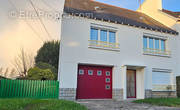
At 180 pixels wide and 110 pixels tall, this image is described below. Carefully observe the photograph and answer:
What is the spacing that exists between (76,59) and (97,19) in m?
3.24

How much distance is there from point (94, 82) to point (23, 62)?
39.2 ft

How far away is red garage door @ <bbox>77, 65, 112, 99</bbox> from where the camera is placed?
8.31 meters

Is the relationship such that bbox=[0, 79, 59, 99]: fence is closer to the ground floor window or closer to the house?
the house

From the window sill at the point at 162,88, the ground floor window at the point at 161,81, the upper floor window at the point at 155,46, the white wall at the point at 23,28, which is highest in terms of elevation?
the white wall at the point at 23,28

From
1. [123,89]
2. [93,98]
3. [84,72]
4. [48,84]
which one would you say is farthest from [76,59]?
[123,89]

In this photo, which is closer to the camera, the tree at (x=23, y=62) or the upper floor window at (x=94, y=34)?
the upper floor window at (x=94, y=34)

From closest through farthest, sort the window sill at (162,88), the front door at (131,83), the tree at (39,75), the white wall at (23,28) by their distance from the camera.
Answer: the tree at (39,75) < the front door at (131,83) < the window sill at (162,88) < the white wall at (23,28)

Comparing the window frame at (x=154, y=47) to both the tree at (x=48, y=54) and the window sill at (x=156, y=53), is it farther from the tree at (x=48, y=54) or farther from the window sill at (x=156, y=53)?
the tree at (x=48, y=54)

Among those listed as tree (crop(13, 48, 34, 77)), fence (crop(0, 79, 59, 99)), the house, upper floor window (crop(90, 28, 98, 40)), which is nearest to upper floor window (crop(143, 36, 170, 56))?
the house

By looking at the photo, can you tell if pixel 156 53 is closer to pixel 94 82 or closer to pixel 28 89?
pixel 94 82

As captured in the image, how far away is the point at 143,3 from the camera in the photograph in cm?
1513

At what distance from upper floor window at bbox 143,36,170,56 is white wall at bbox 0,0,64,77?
7.08 m

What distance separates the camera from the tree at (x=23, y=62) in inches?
630

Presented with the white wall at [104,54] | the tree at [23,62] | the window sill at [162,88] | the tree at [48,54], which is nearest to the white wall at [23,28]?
the tree at [23,62]
